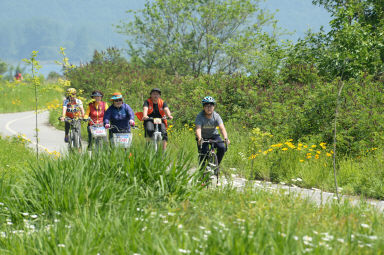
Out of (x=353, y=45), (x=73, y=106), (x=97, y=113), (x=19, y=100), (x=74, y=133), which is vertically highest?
(x=353, y=45)

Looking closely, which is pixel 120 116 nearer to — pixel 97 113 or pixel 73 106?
pixel 97 113

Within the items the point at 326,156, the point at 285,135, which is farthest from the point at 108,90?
the point at 326,156

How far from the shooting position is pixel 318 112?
11438 mm

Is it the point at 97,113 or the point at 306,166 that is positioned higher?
the point at 97,113

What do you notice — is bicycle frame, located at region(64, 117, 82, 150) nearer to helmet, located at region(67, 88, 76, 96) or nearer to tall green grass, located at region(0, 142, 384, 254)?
helmet, located at region(67, 88, 76, 96)

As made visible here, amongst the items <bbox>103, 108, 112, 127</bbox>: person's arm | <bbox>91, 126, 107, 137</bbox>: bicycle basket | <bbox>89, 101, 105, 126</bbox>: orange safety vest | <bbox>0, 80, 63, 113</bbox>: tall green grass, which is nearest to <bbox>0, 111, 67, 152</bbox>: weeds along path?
<bbox>89, 101, 105, 126</bbox>: orange safety vest

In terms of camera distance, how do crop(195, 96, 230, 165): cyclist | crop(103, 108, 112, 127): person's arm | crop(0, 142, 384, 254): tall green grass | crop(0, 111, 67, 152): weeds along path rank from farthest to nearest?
crop(0, 111, 67, 152): weeds along path < crop(103, 108, 112, 127): person's arm < crop(195, 96, 230, 165): cyclist < crop(0, 142, 384, 254): tall green grass

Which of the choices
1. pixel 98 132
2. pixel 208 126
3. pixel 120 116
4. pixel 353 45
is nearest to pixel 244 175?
pixel 208 126

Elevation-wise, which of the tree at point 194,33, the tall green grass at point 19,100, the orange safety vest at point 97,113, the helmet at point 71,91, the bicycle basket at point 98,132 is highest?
the tree at point 194,33

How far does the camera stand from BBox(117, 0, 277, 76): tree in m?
34.2

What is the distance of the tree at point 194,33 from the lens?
34.2 meters

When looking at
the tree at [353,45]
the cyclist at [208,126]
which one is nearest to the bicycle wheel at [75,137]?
the cyclist at [208,126]

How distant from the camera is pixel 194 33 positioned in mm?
36156

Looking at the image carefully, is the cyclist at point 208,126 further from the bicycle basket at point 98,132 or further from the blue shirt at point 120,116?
the bicycle basket at point 98,132
